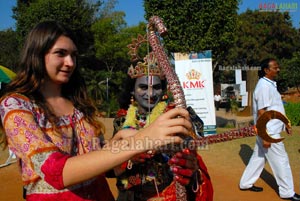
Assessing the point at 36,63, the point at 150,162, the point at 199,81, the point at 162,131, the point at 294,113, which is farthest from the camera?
the point at 294,113

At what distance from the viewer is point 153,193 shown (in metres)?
2.32

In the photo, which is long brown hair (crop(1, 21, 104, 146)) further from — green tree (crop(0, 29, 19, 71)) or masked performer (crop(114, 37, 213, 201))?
green tree (crop(0, 29, 19, 71))

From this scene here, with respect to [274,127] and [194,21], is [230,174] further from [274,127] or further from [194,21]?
[194,21]

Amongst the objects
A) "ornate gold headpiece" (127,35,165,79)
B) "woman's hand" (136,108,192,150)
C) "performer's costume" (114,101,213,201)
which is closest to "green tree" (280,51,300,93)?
"ornate gold headpiece" (127,35,165,79)

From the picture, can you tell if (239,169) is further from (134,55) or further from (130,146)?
(130,146)

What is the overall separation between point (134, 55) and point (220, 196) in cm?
336

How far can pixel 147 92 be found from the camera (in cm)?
258

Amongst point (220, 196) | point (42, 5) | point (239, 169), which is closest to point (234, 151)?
point (239, 169)

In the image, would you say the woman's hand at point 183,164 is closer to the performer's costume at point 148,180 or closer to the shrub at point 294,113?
the performer's costume at point 148,180

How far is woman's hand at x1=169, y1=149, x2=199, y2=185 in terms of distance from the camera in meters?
1.46

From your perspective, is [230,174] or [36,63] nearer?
[36,63]

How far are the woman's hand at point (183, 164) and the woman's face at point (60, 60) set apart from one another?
0.63m

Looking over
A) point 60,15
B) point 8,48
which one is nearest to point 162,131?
point 60,15

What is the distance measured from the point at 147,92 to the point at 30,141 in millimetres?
1423
